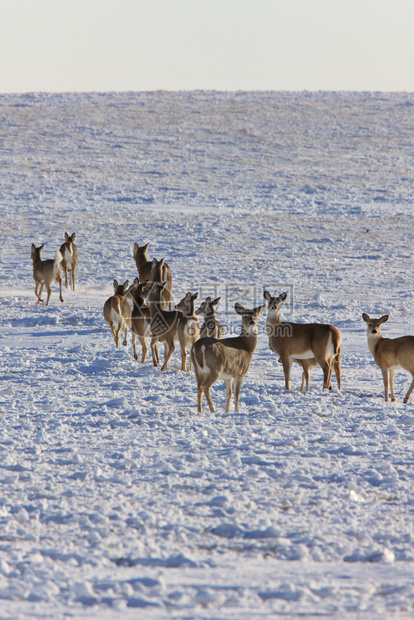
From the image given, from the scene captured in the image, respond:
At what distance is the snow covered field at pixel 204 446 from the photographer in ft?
13.9

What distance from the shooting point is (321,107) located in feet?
173

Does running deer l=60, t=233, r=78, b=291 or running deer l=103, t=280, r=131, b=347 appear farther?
running deer l=60, t=233, r=78, b=291

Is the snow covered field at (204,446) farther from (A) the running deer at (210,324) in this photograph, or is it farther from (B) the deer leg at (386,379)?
(A) the running deer at (210,324)

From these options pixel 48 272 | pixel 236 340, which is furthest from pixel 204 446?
pixel 48 272

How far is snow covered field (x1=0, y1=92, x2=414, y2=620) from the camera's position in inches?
167

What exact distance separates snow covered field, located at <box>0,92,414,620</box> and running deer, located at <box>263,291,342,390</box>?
46cm

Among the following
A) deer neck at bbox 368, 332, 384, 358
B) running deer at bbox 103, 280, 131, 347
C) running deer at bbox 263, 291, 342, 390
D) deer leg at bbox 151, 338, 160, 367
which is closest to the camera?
running deer at bbox 263, 291, 342, 390

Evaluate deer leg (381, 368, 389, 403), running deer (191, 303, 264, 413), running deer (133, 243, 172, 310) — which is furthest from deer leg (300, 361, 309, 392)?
running deer (133, 243, 172, 310)

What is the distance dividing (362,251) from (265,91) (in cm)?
4053

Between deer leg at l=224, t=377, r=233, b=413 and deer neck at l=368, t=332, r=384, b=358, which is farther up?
deer neck at l=368, t=332, r=384, b=358

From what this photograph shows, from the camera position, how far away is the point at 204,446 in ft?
22.8

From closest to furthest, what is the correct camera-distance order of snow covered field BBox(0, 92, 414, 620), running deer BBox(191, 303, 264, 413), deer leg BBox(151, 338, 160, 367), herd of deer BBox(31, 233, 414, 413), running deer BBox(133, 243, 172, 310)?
snow covered field BBox(0, 92, 414, 620) → running deer BBox(191, 303, 264, 413) → herd of deer BBox(31, 233, 414, 413) → deer leg BBox(151, 338, 160, 367) → running deer BBox(133, 243, 172, 310)

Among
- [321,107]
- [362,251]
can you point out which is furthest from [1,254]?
[321,107]

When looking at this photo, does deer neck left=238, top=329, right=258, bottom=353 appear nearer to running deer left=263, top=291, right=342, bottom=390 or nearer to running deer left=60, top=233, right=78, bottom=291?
running deer left=263, top=291, right=342, bottom=390
